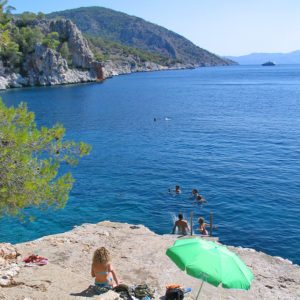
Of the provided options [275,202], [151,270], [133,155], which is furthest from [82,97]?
[151,270]

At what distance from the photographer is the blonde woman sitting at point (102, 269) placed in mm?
12293

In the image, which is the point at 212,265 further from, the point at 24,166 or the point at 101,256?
the point at 24,166

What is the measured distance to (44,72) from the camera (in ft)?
424

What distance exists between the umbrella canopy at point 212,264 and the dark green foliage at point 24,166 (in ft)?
14.1

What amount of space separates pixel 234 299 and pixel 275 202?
1561 centimetres

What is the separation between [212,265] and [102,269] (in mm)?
3744

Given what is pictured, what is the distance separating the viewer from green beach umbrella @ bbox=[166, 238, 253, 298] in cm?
1022

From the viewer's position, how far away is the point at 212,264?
413 inches

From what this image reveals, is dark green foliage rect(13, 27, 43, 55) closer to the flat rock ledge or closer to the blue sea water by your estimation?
the blue sea water

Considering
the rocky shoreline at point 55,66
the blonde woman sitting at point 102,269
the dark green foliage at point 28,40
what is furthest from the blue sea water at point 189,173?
the dark green foliage at point 28,40

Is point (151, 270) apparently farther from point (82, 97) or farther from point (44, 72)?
Answer: point (44, 72)

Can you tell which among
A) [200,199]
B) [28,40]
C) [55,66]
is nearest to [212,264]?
[200,199]

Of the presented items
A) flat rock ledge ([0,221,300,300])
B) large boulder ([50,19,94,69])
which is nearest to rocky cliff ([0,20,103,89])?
large boulder ([50,19,94,69])

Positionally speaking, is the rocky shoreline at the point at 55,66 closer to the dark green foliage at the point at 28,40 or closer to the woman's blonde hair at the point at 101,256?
the dark green foliage at the point at 28,40
